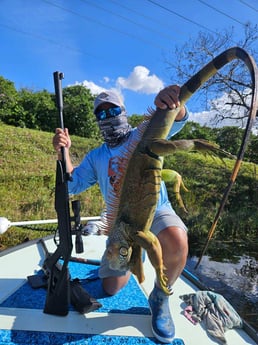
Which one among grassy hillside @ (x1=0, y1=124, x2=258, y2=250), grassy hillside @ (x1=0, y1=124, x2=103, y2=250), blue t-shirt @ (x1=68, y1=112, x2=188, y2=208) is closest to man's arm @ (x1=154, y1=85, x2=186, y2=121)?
blue t-shirt @ (x1=68, y1=112, x2=188, y2=208)

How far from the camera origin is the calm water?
515 centimetres

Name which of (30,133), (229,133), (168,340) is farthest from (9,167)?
(168,340)

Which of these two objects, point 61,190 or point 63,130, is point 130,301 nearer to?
point 61,190

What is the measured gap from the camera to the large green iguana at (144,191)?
140 centimetres

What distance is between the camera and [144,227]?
4.82 feet

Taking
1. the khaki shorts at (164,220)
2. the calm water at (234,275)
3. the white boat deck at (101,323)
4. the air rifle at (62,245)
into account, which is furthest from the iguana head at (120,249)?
the calm water at (234,275)

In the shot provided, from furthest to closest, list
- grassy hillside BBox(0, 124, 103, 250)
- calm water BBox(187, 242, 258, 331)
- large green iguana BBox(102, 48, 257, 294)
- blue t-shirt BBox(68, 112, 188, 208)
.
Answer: grassy hillside BBox(0, 124, 103, 250), calm water BBox(187, 242, 258, 331), blue t-shirt BBox(68, 112, 188, 208), large green iguana BBox(102, 48, 257, 294)

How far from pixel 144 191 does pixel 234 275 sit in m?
5.55

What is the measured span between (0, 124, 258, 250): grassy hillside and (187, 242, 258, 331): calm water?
1.00 meters

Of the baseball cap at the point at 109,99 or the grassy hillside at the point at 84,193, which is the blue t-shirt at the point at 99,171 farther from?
the grassy hillside at the point at 84,193

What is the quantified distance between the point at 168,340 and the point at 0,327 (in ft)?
3.34

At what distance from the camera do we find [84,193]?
30.6 feet

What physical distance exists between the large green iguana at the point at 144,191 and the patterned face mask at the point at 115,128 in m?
0.59

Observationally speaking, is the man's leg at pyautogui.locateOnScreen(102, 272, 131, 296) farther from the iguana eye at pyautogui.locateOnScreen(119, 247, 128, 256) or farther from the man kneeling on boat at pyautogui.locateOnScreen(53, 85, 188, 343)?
the iguana eye at pyautogui.locateOnScreen(119, 247, 128, 256)
